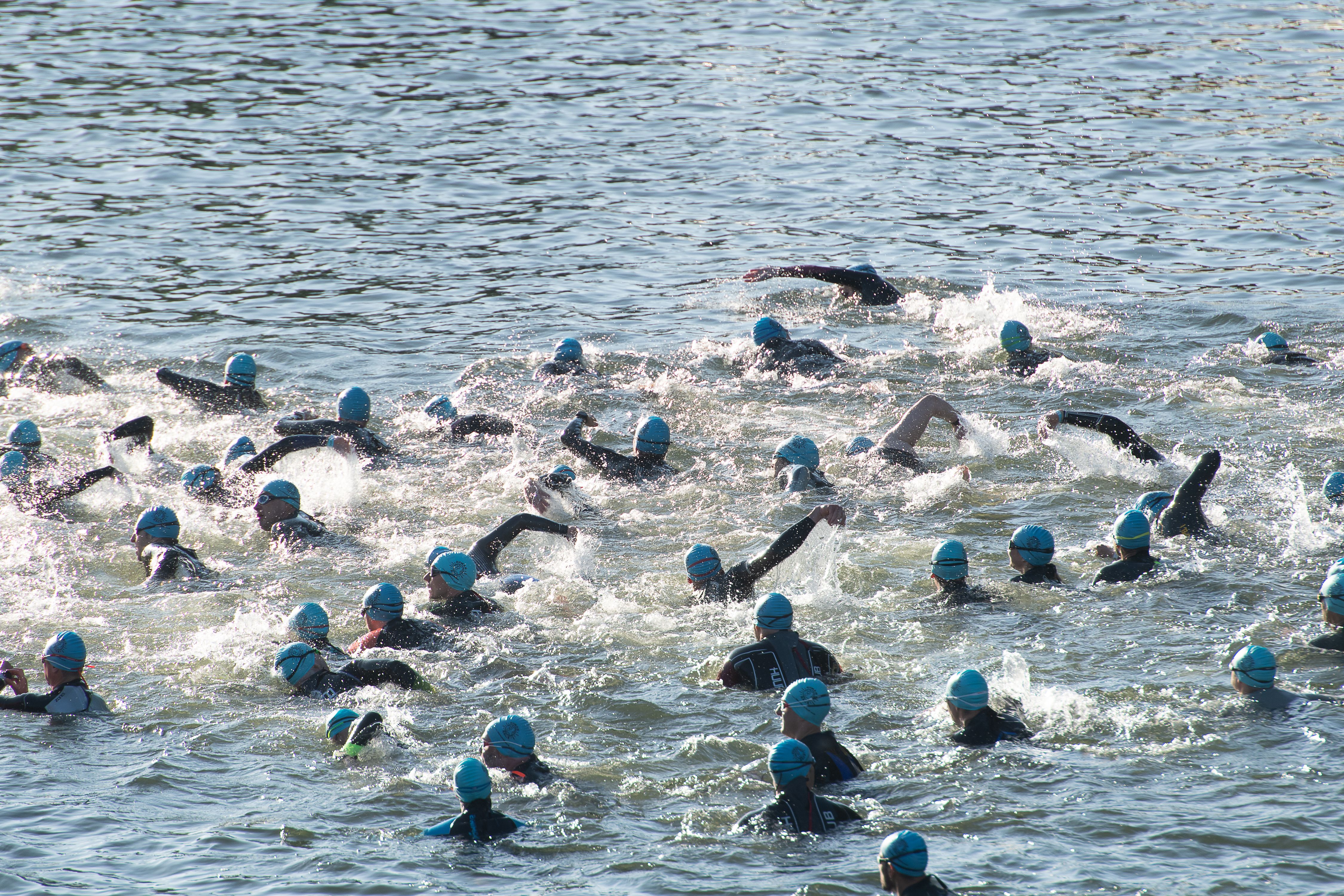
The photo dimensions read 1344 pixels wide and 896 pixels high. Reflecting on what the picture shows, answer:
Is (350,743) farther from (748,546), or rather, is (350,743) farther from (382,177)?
(382,177)

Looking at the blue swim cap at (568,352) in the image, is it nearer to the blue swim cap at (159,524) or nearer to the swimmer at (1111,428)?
the blue swim cap at (159,524)

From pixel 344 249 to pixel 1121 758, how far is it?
17539 millimetres

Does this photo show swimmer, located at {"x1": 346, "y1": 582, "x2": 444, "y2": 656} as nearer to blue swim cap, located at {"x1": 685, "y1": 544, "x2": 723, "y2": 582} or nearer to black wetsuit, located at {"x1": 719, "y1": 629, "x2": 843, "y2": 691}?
blue swim cap, located at {"x1": 685, "y1": 544, "x2": 723, "y2": 582}

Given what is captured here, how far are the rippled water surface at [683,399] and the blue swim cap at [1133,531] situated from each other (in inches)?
15.5

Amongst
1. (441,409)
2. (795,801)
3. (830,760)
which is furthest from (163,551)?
(795,801)

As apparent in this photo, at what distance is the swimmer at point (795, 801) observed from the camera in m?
7.35

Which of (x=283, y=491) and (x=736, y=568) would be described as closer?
(x=736, y=568)

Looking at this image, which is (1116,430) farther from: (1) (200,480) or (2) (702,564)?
(1) (200,480)

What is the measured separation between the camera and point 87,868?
7.52 metres

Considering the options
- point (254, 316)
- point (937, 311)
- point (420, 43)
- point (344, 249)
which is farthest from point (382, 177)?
point (937, 311)

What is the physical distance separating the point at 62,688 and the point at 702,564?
5.02 metres

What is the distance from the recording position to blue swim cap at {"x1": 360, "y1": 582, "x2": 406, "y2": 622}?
33.2 feet

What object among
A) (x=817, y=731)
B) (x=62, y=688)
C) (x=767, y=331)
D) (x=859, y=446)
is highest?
(x=767, y=331)

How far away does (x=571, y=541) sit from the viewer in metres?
11.9
